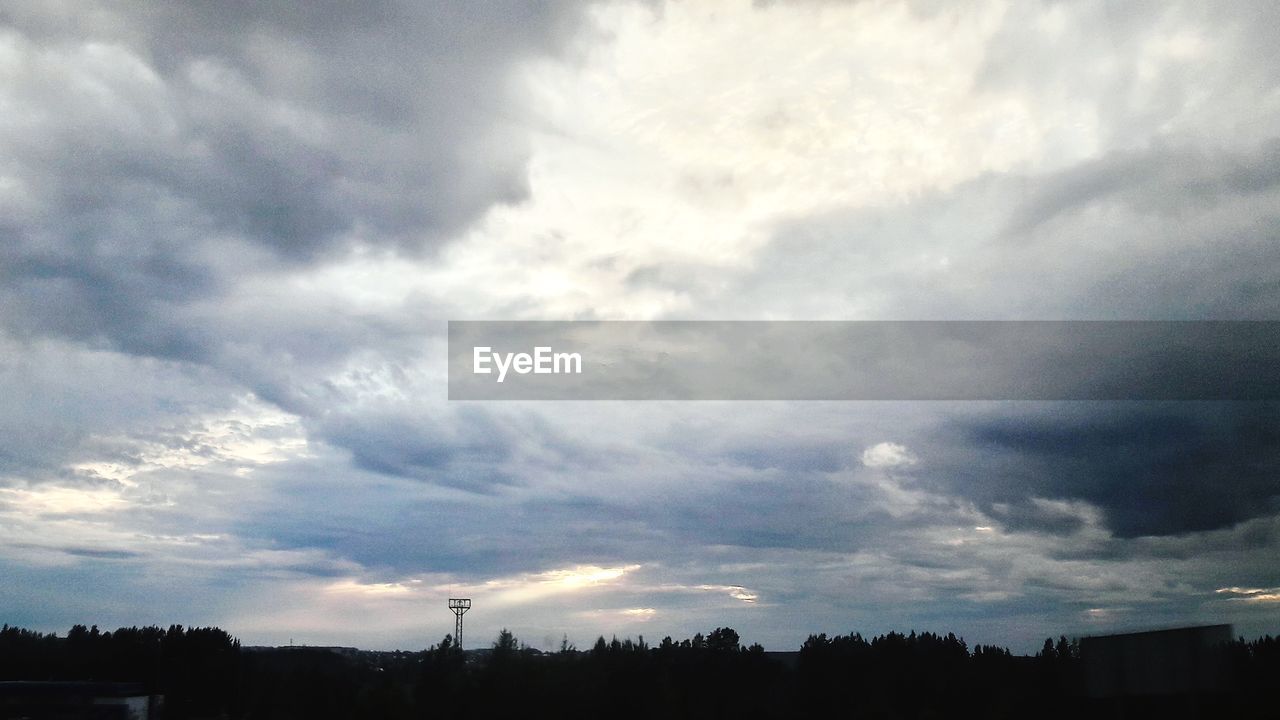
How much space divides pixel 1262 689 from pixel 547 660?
43.6 meters

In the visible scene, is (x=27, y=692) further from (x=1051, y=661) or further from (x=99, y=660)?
(x=1051, y=661)

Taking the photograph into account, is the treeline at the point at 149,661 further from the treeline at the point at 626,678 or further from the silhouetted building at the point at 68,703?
the silhouetted building at the point at 68,703

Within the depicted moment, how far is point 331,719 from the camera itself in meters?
51.9

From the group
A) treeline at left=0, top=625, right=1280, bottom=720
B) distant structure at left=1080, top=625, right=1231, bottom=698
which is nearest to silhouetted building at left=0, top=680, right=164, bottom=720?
treeline at left=0, top=625, right=1280, bottom=720

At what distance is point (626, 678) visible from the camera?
5788 centimetres

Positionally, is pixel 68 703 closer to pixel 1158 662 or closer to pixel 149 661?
pixel 149 661

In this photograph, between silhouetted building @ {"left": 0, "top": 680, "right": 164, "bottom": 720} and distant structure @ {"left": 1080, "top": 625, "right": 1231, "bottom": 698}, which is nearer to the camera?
distant structure @ {"left": 1080, "top": 625, "right": 1231, "bottom": 698}

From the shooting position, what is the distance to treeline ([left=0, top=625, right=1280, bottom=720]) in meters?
51.6

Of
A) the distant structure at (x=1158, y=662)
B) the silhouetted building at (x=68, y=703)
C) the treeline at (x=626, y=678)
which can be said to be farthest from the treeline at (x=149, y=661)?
the distant structure at (x=1158, y=662)

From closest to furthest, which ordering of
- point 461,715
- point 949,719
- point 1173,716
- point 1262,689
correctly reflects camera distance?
point 1173,716 < point 461,715 < point 1262,689 < point 949,719

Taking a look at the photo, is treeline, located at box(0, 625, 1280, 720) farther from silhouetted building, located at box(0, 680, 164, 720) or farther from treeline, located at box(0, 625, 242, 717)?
silhouetted building, located at box(0, 680, 164, 720)

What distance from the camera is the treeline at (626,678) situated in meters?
51.6

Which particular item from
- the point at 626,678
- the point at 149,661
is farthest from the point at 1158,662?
the point at 149,661


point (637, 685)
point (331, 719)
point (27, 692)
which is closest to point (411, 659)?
point (331, 719)
